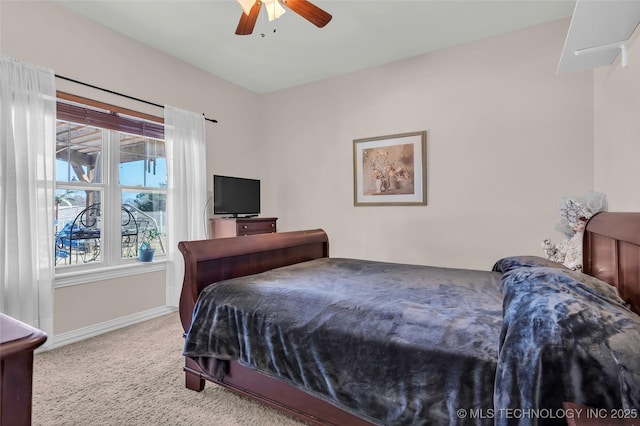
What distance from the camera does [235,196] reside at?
3.88 meters

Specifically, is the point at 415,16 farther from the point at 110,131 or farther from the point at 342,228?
the point at 110,131

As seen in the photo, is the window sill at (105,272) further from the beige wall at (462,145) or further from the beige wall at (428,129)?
the beige wall at (462,145)

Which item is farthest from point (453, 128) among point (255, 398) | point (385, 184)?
point (255, 398)

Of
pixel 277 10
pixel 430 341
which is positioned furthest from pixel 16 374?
pixel 277 10

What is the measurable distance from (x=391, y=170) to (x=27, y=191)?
130 inches

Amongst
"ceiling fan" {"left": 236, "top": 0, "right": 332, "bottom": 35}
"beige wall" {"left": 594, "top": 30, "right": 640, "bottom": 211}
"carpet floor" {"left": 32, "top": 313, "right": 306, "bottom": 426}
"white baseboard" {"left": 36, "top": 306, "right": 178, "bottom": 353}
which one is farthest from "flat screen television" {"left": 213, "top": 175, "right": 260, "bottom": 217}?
"beige wall" {"left": 594, "top": 30, "right": 640, "bottom": 211}

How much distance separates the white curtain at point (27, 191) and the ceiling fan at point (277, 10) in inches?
66.3

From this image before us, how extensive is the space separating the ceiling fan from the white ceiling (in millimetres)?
468

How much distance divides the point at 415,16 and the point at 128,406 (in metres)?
3.56

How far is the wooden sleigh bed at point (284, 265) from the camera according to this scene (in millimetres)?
1161

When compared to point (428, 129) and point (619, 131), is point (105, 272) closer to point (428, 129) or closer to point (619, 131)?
point (428, 129)

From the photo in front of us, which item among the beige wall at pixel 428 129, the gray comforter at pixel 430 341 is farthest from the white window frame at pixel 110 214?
the gray comforter at pixel 430 341

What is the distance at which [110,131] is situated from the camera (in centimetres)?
311

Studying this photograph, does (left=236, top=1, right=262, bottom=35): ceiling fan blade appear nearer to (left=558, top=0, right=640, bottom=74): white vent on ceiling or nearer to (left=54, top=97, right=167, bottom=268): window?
(left=54, top=97, right=167, bottom=268): window
